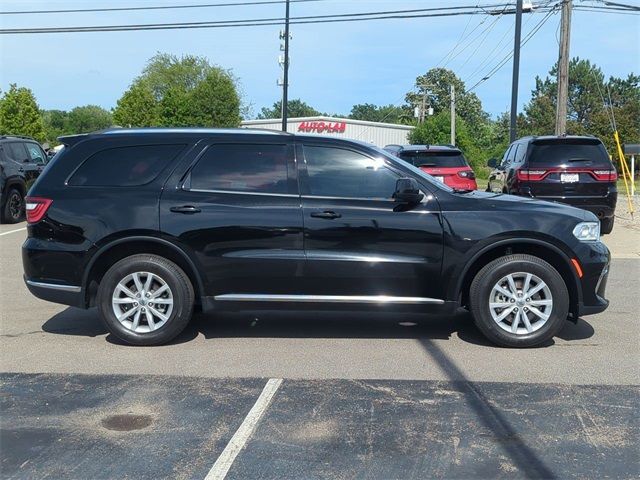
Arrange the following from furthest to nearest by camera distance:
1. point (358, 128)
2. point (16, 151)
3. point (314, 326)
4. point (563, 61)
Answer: point (358, 128) → point (563, 61) → point (16, 151) → point (314, 326)

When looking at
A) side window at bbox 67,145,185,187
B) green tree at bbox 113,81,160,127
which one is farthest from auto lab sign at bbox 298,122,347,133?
side window at bbox 67,145,185,187

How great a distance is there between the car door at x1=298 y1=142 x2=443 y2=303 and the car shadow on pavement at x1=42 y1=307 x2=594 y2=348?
1.60 feet

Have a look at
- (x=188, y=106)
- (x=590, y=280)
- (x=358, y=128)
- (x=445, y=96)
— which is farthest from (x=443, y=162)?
(x=445, y=96)

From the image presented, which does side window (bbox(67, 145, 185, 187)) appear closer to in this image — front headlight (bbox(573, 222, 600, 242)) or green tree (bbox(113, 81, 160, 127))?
front headlight (bbox(573, 222, 600, 242))

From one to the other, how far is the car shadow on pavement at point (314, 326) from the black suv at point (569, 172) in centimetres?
515

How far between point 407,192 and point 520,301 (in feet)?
4.50

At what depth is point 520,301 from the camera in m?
5.79

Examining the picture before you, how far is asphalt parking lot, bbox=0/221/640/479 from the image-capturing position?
367cm

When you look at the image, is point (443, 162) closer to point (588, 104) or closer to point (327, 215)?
point (327, 215)

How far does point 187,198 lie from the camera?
583 centimetres

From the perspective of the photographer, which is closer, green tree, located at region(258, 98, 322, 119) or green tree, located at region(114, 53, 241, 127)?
green tree, located at region(114, 53, 241, 127)

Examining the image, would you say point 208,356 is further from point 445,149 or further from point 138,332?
point 445,149

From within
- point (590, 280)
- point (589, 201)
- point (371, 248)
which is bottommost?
point (590, 280)

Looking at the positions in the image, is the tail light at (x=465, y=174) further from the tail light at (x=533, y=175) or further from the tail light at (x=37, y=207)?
the tail light at (x=37, y=207)
